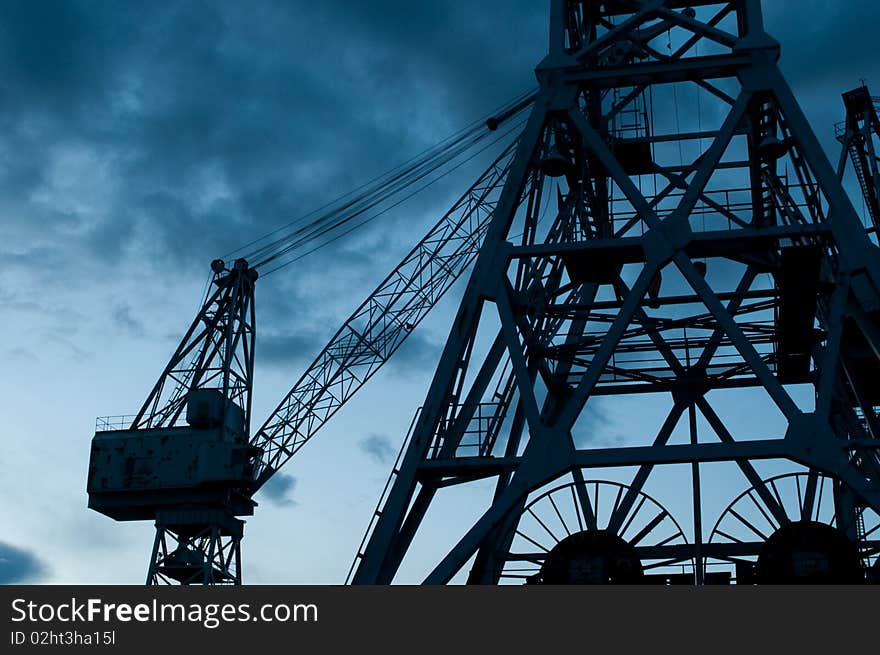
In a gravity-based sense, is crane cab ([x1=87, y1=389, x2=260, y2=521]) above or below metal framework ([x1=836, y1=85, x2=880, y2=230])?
below

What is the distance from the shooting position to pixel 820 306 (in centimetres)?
4656

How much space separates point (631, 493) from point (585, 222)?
9.91 meters

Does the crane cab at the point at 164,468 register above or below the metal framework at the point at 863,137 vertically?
below

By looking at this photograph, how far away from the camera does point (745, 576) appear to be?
39.5 meters

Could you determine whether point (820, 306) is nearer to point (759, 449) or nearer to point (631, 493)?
point (631, 493)

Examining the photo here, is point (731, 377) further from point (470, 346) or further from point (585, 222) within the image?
point (470, 346)

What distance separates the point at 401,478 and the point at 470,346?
4764mm
